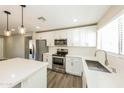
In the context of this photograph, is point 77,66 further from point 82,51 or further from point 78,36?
point 78,36

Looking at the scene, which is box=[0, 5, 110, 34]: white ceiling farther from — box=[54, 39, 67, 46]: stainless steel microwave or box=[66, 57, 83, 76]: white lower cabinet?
box=[66, 57, 83, 76]: white lower cabinet

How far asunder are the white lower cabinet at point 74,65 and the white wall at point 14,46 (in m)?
3.91

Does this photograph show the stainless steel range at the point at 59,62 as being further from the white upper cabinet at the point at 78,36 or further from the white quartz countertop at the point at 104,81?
the white quartz countertop at the point at 104,81

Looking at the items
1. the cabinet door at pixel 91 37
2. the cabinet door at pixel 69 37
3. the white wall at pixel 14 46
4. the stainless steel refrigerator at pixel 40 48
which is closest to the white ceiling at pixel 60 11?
the cabinet door at pixel 91 37

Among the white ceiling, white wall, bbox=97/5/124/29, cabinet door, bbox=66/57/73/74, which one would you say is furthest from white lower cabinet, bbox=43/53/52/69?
white wall, bbox=97/5/124/29

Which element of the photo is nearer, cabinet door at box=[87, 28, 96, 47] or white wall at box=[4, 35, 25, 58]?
cabinet door at box=[87, 28, 96, 47]

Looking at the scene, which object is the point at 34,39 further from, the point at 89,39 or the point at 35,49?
the point at 89,39

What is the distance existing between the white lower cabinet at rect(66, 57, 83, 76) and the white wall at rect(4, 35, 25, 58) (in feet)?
12.8

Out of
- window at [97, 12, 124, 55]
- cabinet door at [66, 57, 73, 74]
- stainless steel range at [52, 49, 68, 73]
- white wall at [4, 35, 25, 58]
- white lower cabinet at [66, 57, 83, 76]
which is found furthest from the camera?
white wall at [4, 35, 25, 58]

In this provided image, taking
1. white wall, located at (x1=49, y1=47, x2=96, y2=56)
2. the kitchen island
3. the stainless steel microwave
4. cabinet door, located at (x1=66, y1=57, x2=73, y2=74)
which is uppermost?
the stainless steel microwave

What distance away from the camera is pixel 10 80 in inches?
49.9

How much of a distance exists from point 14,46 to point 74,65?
5437 mm

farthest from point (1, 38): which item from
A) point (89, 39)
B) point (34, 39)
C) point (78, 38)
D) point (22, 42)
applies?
point (89, 39)

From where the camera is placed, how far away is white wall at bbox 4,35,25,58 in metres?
6.47
